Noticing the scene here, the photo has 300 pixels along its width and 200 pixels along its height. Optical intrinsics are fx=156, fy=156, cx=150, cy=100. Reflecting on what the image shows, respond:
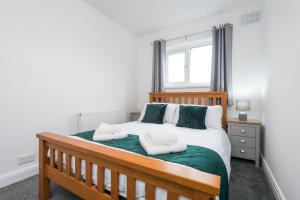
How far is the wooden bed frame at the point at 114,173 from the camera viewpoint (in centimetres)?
67

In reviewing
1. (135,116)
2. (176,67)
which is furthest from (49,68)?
(176,67)

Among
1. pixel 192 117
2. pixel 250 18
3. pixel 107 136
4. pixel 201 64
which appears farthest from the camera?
pixel 201 64

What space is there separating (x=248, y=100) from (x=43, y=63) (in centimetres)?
303

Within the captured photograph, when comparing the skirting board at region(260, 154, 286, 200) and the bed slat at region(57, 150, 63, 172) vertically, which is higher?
the bed slat at region(57, 150, 63, 172)

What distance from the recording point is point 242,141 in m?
2.32

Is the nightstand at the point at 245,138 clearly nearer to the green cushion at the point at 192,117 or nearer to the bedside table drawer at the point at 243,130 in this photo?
the bedside table drawer at the point at 243,130

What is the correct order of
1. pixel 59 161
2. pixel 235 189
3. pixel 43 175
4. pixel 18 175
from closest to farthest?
pixel 59 161
pixel 43 175
pixel 235 189
pixel 18 175

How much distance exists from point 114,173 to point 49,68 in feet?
6.11

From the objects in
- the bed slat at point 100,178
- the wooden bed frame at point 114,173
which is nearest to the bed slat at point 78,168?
the wooden bed frame at point 114,173

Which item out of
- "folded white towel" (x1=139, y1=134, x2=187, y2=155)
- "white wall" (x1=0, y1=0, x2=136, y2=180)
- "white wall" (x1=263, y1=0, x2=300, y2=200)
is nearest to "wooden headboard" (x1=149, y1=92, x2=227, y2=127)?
"white wall" (x1=263, y1=0, x2=300, y2=200)

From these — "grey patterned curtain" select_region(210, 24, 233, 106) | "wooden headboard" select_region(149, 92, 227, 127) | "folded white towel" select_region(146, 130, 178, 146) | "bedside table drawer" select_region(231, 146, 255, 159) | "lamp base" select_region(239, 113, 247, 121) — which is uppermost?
"grey patterned curtain" select_region(210, 24, 233, 106)

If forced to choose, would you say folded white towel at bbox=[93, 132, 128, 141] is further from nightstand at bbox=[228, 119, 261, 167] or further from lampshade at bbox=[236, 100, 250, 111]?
lampshade at bbox=[236, 100, 250, 111]

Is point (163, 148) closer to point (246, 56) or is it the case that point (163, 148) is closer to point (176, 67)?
point (246, 56)

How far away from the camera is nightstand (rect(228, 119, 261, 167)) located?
2.23 meters
